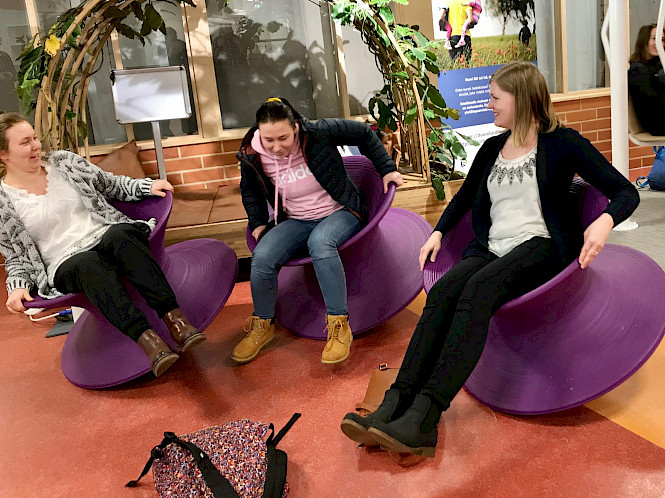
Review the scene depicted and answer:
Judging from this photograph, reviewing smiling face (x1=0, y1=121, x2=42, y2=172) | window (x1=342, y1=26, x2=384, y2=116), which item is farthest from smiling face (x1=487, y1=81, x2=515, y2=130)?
window (x1=342, y1=26, x2=384, y2=116)

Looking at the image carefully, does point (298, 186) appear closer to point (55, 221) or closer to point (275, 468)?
point (55, 221)

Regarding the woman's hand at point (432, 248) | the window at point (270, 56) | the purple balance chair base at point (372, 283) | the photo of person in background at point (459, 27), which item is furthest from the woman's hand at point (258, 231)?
the photo of person in background at point (459, 27)

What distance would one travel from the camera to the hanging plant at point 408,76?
152 inches

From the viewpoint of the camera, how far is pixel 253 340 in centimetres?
275

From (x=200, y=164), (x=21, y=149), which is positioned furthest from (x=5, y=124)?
(x=200, y=164)

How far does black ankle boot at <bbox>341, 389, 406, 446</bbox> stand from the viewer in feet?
6.07

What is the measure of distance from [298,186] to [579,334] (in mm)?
1359

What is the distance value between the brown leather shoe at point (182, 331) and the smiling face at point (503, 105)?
136 centimetres

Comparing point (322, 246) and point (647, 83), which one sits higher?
point (647, 83)

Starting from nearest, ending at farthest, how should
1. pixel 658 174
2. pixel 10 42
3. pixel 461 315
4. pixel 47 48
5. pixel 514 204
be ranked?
pixel 461 315 → pixel 514 204 → pixel 47 48 → pixel 10 42 → pixel 658 174

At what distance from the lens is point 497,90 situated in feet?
6.95

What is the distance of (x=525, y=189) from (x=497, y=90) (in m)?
0.35

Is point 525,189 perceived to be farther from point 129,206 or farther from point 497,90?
point 129,206

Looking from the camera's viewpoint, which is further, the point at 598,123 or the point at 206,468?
the point at 598,123
